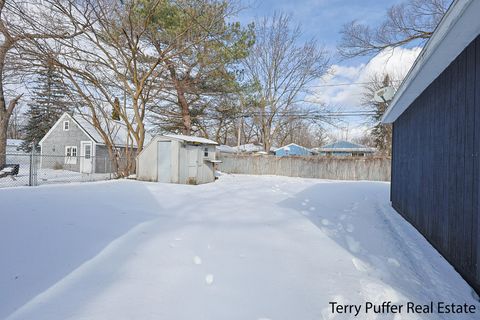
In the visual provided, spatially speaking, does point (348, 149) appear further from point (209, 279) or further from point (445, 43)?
point (209, 279)

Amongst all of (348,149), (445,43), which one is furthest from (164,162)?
(348,149)

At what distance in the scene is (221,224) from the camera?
4082mm

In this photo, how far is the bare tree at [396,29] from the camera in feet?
32.7

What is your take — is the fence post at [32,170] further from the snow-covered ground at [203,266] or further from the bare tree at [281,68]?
the bare tree at [281,68]

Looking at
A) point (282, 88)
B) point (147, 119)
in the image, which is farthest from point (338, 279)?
point (282, 88)

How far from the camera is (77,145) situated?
17.2 meters

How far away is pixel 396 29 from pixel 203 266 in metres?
12.7

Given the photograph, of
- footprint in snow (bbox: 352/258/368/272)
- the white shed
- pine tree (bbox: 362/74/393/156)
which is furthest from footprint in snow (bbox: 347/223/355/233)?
pine tree (bbox: 362/74/393/156)

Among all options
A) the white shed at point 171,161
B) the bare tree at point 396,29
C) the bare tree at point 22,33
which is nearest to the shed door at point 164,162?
the white shed at point 171,161

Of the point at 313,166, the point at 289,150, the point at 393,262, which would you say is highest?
the point at 289,150

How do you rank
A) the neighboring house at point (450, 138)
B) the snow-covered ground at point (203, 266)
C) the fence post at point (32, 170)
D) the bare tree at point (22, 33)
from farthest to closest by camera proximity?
the fence post at point (32, 170), the bare tree at point (22, 33), the neighboring house at point (450, 138), the snow-covered ground at point (203, 266)

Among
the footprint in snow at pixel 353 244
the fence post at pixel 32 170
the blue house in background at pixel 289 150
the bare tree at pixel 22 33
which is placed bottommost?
the footprint in snow at pixel 353 244

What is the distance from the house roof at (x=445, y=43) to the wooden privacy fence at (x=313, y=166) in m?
10.7

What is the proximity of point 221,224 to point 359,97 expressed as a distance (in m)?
20.4
